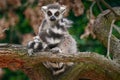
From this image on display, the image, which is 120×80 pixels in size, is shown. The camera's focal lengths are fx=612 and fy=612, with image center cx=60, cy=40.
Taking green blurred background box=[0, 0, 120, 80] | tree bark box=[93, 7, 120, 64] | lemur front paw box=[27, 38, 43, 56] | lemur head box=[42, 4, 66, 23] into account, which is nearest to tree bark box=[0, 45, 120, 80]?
lemur front paw box=[27, 38, 43, 56]

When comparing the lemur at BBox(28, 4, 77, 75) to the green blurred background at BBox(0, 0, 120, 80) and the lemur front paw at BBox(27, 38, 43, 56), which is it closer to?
the lemur front paw at BBox(27, 38, 43, 56)

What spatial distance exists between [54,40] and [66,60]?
0.49 metres

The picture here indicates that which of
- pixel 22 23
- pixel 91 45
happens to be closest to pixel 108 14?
pixel 91 45

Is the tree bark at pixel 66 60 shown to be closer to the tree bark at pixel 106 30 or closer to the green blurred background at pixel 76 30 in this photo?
the tree bark at pixel 106 30

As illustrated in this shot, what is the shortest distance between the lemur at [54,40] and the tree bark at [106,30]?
0.39 meters

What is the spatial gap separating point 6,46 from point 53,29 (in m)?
0.59

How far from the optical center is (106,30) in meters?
7.10

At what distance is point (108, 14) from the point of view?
7.28m

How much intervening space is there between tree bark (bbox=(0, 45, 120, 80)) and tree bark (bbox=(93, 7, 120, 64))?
1.21ft

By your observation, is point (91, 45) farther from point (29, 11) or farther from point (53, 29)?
point (53, 29)

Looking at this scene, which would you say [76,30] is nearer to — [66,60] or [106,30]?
[106,30]

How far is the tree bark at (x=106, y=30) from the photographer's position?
22.7 ft

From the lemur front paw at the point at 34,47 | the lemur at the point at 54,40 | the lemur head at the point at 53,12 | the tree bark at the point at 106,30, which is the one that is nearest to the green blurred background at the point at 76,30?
the tree bark at the point at 106,30

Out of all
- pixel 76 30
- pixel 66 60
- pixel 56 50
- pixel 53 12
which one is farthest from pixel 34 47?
pixel 76 30
